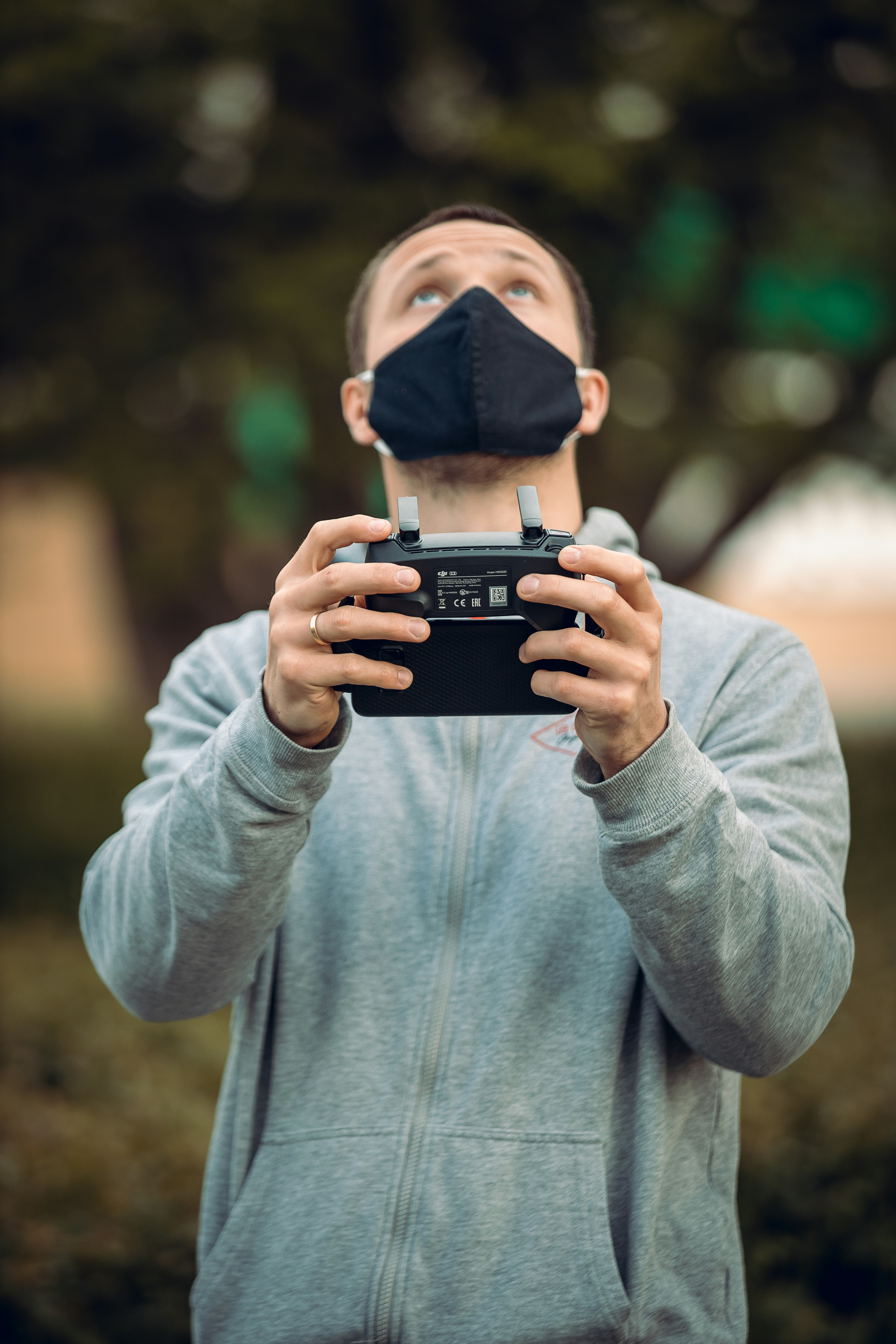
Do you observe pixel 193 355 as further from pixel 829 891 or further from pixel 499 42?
pixel 829 891

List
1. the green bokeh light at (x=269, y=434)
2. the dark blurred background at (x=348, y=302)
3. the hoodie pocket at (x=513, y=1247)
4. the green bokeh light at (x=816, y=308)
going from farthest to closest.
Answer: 1. the green bokeh light at (x=269, y=434)
2. the green bokeh light at (x=816, y=308)
3. the dark blurred background at (x=348, y=302)
4. the hoodie pocket at (x=513, y=1247)

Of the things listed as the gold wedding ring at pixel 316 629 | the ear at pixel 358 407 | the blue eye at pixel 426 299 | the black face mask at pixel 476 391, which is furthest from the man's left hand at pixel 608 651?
the blue eye at pixel 426 299

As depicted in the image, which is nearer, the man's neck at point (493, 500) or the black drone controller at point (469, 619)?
the black drone controller at point (469, 619)

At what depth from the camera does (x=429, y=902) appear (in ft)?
6.11

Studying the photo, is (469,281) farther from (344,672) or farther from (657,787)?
(657,787)

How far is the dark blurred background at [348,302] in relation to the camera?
12.7 ft

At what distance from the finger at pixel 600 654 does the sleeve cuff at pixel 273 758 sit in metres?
0.35

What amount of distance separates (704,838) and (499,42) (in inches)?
212

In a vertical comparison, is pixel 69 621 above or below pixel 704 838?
above

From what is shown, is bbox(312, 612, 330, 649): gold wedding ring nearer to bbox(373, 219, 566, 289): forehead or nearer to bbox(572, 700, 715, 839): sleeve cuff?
bbox(572, 700, 715, 839): sleeve cuff

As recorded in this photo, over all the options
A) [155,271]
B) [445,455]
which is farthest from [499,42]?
[445,455]

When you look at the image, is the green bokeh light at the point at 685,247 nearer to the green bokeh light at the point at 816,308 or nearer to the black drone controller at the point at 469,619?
the green bokeh light at the point at 816,308

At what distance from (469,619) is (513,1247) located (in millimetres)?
1015

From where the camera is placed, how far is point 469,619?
1508 millimetres
